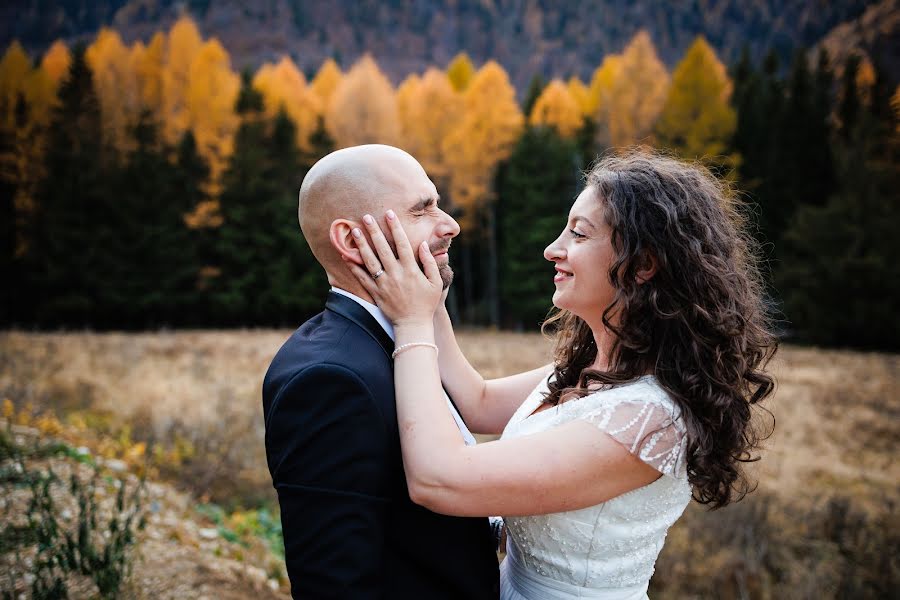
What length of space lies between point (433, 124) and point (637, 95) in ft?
31.3

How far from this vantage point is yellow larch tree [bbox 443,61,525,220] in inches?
1129

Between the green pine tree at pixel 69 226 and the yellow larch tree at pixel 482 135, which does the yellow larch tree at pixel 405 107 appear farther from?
the green pine tree at pixel 69 226

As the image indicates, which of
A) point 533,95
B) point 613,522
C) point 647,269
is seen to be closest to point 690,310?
point 647,269

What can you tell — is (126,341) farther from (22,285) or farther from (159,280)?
(22,285)

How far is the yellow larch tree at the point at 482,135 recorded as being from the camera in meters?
28.7

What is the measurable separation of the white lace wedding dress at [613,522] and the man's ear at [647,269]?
324 millimetres

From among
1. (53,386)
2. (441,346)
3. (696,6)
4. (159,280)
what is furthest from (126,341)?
(696,6)

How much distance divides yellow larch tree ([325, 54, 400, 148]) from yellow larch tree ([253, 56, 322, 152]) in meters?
1.17

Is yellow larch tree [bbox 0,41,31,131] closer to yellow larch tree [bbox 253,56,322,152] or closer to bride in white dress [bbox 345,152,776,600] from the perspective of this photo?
yellow larch tree [bbox 253,56,322,152]

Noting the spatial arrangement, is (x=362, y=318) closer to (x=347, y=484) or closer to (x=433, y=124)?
(x=347, y=484)

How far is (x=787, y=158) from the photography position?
2766 centimetres

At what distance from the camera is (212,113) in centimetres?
2870

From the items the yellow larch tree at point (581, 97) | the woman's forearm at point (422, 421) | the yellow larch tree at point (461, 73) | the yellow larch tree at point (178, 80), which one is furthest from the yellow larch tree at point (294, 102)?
the woman's forearm at point (422, 421)

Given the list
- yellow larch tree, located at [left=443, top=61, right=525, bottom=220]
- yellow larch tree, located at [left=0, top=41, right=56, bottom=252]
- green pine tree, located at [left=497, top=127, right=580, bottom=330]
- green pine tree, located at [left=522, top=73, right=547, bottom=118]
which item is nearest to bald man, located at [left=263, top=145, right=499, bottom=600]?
green pine tree, located at [left=497, top=127, right=580, bottom=330]
